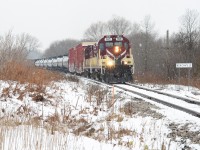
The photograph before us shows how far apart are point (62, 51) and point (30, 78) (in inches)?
4600

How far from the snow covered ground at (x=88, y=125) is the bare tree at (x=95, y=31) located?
3683 inches

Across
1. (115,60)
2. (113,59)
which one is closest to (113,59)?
(113,59)

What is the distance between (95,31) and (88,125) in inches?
3911

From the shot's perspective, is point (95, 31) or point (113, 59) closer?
point (113, 59)

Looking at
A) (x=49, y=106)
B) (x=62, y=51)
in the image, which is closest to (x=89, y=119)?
(x=49, y=106)

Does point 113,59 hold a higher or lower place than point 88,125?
higher

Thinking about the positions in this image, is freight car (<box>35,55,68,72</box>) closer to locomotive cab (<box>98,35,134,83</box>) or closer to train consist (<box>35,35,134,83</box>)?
train consist (<box>35,35,134,83</box>)

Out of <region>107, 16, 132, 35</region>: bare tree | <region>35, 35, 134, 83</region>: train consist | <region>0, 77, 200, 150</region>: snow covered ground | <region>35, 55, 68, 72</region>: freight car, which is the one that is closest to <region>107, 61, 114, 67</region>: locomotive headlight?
<region>35, 35, 134, 83</region>: train consist

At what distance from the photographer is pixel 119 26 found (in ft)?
314

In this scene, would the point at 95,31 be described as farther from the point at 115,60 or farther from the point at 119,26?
the point at 115,60

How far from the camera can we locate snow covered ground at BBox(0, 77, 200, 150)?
5801mm

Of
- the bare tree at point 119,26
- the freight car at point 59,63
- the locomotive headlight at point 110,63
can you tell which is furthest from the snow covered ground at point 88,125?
the bare tree at point 119,26

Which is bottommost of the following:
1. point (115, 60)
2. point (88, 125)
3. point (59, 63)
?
point (88, 125)

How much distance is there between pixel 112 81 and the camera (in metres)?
21.8
